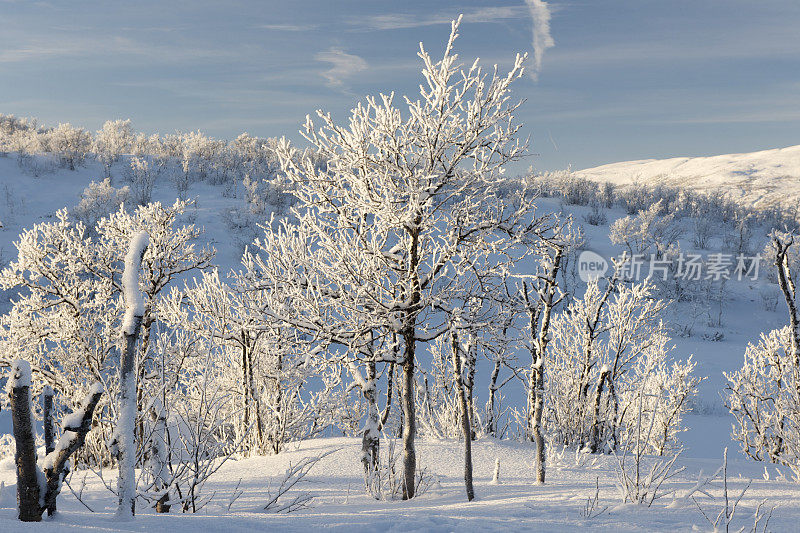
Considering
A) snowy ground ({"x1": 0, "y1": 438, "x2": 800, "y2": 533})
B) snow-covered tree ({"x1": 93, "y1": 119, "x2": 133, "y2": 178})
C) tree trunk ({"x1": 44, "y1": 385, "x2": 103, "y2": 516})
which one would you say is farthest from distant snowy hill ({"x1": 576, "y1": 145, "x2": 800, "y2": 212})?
tree trunk ({"x1": 44, "y1": 385, "x2": 103, "y2": 516})

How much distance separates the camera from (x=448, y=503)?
5016 mm

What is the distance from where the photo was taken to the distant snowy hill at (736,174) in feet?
234

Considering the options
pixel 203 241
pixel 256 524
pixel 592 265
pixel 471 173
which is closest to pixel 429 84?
pixel 471 173

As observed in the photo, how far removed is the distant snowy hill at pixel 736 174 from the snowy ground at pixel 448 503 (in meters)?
58.2

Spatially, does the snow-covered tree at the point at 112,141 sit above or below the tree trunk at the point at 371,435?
above

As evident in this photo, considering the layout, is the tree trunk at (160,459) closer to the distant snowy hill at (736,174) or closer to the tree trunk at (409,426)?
the tree trunk at (409,426)

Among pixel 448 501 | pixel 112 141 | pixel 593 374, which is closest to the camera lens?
pixel 448 501

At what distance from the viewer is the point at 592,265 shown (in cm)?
3222

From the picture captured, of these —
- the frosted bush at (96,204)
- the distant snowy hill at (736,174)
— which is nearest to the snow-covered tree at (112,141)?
the frosted bush at (96,204)

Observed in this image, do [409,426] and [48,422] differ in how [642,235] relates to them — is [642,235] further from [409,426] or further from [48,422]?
[48,422]

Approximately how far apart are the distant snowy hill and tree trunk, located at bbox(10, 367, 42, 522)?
63.5m

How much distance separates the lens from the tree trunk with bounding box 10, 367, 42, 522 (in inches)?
93.3

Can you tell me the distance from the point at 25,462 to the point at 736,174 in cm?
11492

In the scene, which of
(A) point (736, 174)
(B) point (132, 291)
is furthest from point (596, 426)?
(A) point (736, 174)
